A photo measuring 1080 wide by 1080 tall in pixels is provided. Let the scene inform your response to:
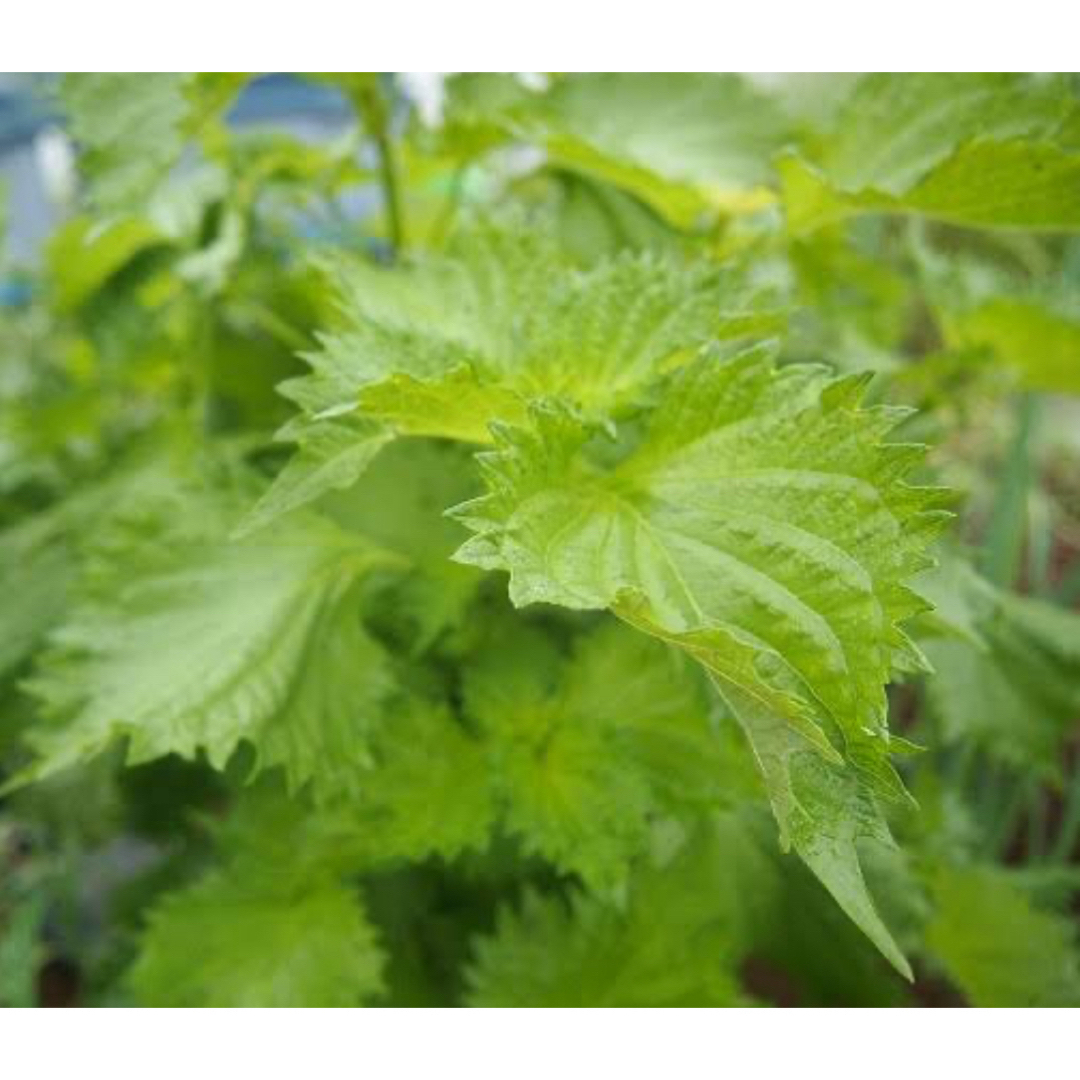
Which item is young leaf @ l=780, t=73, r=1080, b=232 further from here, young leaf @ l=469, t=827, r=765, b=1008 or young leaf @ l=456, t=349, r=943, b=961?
young leaf @ l=469, t=827, r=765, b=1008

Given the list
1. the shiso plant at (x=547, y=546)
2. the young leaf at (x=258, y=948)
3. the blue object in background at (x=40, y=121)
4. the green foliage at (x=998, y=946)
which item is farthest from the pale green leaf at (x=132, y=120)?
the blue object in background at (x=40, y=121)

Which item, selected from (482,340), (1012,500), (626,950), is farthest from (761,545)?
(1012,500)

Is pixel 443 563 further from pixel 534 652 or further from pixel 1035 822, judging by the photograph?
pixel 1035 822

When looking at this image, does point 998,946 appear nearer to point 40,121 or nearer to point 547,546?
point 547,546

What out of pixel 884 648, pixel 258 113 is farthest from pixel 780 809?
pixel 258 113

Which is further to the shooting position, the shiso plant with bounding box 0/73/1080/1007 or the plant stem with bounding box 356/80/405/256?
the plant stem with bounding box 356/80/405/256

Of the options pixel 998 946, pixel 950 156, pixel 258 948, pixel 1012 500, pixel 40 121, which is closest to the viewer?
pixel 950 156

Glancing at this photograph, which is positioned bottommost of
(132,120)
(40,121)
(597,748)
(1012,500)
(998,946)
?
(998,946)

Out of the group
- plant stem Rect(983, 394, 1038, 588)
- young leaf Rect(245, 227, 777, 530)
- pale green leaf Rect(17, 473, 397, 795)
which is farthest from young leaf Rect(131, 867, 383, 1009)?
plant stem Rect(983, 394, 1038, 588)
